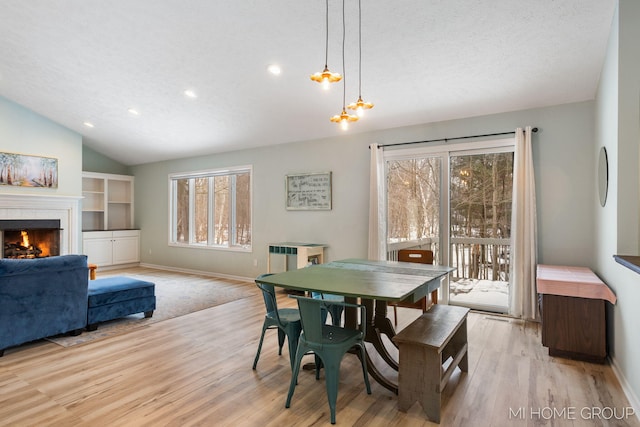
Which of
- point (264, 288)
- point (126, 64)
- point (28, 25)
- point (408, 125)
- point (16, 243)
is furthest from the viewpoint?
point (16, 243)

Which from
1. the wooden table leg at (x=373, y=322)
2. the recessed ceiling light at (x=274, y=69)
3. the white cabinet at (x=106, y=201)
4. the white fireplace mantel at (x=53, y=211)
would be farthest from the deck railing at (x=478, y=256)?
the white cabinet at (x=106, y=201)

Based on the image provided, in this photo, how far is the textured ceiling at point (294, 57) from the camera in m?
2.99

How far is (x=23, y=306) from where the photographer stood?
3146 millimetres

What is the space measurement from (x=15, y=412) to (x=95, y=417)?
0.52m

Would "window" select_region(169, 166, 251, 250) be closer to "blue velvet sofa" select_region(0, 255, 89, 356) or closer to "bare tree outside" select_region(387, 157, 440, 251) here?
"bare tree outside" select_region(387, 157, 440, 251)

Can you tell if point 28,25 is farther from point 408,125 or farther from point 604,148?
point 604,148

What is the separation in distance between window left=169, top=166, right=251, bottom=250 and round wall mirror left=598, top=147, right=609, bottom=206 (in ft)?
16.4

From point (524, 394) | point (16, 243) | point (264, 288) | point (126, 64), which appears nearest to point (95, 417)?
point (264, 288)

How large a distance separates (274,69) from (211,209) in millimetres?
3930

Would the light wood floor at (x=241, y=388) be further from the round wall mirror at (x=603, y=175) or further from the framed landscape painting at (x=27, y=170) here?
the framed landscape painting at (x=27, y=170)

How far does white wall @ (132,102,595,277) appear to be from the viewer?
385cm

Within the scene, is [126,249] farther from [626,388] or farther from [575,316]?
[626,388]

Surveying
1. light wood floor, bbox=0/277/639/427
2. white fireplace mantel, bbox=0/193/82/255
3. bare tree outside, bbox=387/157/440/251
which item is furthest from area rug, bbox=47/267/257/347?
bare tree outside, bbox=387/157/440/251

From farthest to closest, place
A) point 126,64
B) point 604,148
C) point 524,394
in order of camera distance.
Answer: point 126,64
point 604,148
point 524,394
